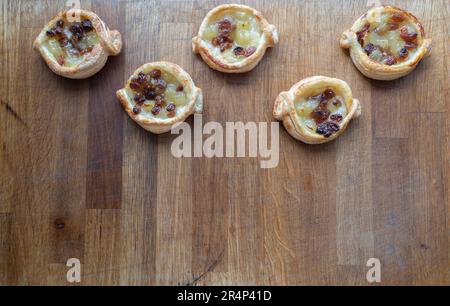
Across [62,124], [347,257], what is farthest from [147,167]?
[347,257]

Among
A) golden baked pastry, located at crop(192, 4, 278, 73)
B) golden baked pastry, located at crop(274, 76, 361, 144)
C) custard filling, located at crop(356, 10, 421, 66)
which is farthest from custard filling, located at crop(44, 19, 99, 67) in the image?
custard filling, located at crop(356, 10, 421, 66)

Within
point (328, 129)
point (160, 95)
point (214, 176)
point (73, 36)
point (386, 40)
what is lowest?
point (214, 176)


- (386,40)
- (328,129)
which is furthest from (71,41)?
(386,40)

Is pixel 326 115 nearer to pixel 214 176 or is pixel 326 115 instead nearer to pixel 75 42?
pixel 214 176

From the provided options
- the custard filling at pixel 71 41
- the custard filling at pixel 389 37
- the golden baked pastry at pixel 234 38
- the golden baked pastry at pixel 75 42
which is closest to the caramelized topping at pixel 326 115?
the custard filling at pixel 389 37

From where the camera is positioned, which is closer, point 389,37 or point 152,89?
point 152,89

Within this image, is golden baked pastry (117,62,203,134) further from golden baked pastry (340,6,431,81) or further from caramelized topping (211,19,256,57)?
golden baked pastry (340,6,431,81)
